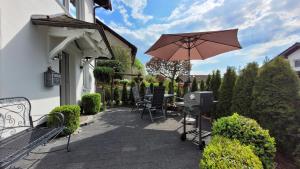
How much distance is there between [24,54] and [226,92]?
4.72 metres

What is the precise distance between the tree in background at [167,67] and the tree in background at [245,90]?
24.7 metres

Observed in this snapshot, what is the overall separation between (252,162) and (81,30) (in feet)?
13.1

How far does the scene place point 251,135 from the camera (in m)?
2.42

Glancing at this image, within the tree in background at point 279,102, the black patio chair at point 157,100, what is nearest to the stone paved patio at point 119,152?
the tree in background at point 279,102

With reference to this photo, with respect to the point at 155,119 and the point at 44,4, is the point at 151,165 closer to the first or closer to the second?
the point at 155,119

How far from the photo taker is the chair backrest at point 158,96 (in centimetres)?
630

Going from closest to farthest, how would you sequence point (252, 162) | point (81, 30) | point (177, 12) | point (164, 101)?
point (252, 162) → point (81, 30) → point (164, 101) → point (177, 12)

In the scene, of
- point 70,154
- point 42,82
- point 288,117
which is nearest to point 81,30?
point 42,82

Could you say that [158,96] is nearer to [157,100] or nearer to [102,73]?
[157,100]

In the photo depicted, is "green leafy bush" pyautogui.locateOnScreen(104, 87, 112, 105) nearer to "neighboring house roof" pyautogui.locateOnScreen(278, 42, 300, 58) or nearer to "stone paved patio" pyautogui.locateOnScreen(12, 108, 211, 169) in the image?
"stone paved patio" pyautogui.locateOnScreen(12, 108, 211, 169)

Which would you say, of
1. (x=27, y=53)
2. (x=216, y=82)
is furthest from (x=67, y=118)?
(x=216, y=82)

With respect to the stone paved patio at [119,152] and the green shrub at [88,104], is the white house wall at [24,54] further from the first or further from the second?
the green shrub at [88,104]

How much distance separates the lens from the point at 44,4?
454cm

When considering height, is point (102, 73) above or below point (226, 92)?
above
